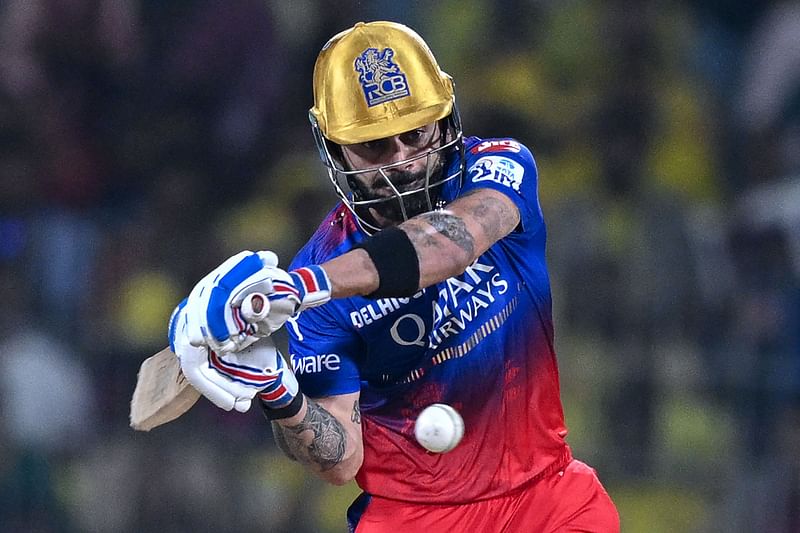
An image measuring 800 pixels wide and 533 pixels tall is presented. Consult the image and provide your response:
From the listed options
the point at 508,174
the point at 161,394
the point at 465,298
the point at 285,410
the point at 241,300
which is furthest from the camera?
the point at 465,298

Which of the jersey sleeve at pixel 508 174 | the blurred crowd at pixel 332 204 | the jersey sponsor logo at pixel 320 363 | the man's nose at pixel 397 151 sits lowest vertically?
the blurred crowd at pixel 332 204

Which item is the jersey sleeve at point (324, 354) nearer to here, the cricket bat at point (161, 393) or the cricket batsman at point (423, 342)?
the cricket batsman at point (423, 342)

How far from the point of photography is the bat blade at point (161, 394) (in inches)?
115

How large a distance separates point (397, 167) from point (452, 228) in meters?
0.44

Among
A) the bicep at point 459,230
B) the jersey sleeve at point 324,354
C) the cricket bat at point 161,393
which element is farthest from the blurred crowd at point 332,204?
the cricket bat at point 161,393

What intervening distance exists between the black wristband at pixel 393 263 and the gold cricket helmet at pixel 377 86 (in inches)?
24.7

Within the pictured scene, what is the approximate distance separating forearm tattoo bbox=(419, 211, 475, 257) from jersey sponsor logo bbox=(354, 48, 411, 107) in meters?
0.52

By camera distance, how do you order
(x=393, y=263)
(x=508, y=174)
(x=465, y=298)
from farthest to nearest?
(x=465, y=298), (x=508, y=174), (x=393, y=263)

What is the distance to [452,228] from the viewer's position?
118 inches

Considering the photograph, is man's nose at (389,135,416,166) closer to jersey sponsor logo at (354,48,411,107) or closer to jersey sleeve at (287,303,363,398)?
jersey sponsor logo at (354,48,411,107)

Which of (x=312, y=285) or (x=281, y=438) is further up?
(x=312, y=285)

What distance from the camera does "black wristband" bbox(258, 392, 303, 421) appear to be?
3.24 metres

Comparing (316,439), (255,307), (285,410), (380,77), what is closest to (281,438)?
(316,439)

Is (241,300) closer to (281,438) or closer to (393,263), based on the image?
(393,263)
